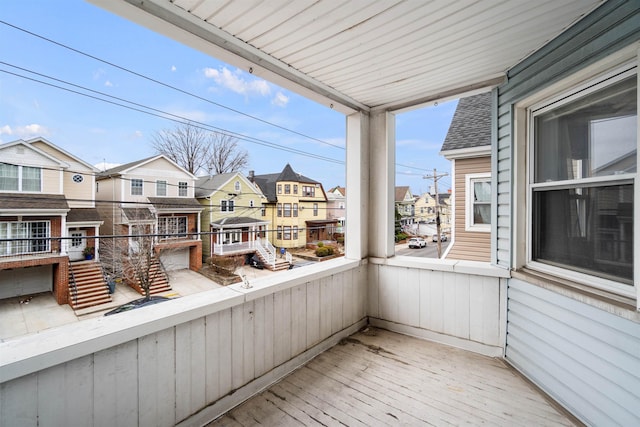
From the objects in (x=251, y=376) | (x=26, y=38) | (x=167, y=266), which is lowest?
(x=251, y=376)

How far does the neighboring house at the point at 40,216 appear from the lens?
38.1 inches

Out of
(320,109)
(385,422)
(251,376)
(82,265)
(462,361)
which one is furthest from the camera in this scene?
(320,109)

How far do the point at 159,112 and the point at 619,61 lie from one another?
2278mm

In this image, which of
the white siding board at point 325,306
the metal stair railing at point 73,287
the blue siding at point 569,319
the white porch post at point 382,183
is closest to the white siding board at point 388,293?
the white porch post at point 382,183

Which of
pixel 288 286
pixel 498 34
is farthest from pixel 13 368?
pixel 498 34

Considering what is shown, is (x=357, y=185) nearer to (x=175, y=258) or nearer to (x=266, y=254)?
(x=266, y=254)

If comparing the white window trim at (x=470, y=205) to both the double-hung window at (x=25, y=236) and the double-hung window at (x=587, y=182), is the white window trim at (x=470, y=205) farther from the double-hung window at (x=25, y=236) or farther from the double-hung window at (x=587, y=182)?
the double-hung window at (x=25, y=236)

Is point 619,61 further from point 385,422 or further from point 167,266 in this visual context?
point 167,266

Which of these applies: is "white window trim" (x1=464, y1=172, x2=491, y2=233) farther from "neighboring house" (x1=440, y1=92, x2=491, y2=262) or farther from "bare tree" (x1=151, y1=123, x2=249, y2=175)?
"bare tree" (x1=151, y1=123, x2=249, y2=175)

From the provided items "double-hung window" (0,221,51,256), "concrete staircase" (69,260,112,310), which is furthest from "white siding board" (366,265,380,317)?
"double-hung window" (0,221,51,256)

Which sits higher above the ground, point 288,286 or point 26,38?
point 26,38

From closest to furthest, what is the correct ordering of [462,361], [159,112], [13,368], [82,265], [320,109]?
[13,368] → [82,265] → [159,112] → [462,361] → [320,109]

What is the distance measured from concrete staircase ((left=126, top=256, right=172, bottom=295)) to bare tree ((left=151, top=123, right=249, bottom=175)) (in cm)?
51

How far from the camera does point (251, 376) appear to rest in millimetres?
1825
